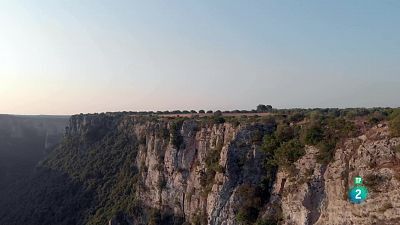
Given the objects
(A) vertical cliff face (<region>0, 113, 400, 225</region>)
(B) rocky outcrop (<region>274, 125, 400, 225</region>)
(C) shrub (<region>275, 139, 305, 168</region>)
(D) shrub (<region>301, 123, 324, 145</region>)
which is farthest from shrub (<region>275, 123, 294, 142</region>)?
(B) rocky outcrop (<region>274, 125, 400, 225</region>)

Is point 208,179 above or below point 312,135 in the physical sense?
below

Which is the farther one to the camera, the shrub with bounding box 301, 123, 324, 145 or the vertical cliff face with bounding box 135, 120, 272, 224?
the vertical cliff face with bounding box 135, 120, 272, 224

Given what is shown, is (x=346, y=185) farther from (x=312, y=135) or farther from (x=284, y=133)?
(x=284, y=133)

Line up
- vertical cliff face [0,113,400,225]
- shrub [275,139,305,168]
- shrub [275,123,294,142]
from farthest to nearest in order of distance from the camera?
shrub [275,123,294,142], shrub [275,139,305,168], vertical cliff face [0,113,400,225]

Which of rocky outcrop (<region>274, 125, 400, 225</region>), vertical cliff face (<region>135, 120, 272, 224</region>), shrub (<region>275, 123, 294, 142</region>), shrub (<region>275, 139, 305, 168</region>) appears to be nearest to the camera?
rocky outcrop (<region>274, 125, 400, 225</region>)

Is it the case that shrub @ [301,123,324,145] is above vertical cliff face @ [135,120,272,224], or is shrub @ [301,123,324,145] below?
above

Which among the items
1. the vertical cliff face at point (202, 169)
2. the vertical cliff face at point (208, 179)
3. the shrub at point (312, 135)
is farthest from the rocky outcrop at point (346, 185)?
the vertical cliff face at point (202, 169)

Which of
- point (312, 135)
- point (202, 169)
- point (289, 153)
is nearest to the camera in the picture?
point (312, 135)

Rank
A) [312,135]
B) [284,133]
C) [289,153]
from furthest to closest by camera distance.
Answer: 1. [284,133]
2. [289,153]
3. [312,135]

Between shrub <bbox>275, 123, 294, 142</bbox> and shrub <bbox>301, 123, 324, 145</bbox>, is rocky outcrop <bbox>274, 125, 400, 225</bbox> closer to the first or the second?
shrub <bbox>301, 123, 324, 145</bbox>

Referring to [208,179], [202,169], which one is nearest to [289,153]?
[208,179]
